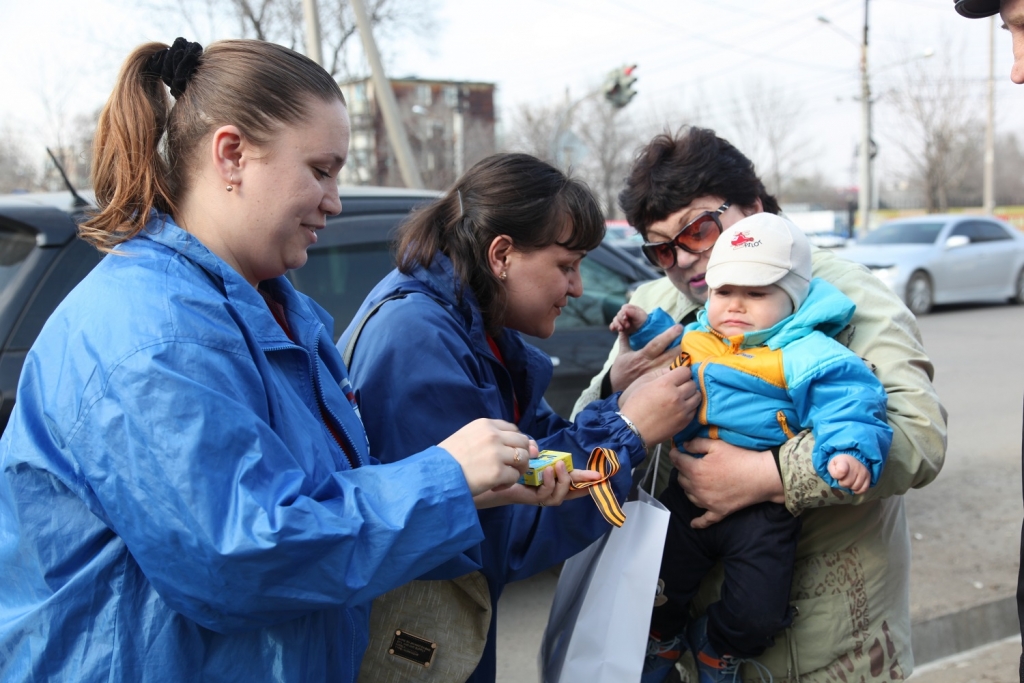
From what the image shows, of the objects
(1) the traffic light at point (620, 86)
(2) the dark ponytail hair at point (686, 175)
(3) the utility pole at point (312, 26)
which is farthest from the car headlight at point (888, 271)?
(2) the dark ponytail hair at point (686, 175)

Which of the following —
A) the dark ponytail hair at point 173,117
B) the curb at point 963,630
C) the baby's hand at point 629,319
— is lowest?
the curb at point 963,630

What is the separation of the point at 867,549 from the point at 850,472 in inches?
13.6

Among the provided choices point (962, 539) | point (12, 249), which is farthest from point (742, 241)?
point (962, 539)

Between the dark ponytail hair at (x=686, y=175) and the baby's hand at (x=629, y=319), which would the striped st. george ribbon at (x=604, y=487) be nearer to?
the baby's hand at (x=629, y=319)

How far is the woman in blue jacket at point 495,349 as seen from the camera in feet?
5.95

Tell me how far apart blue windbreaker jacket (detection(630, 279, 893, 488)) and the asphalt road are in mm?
2051

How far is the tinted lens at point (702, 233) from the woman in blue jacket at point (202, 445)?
1222mm

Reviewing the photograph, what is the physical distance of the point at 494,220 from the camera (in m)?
2.02

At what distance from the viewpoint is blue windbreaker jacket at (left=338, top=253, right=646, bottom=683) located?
1799 millimetres

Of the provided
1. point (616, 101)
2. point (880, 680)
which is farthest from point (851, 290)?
point (616, 101)

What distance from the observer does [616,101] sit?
63.9ft

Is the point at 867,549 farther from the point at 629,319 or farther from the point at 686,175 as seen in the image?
the point at 686,175

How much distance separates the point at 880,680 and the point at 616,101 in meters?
18.5

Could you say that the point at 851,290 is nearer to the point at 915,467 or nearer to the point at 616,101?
the point at 915,467
